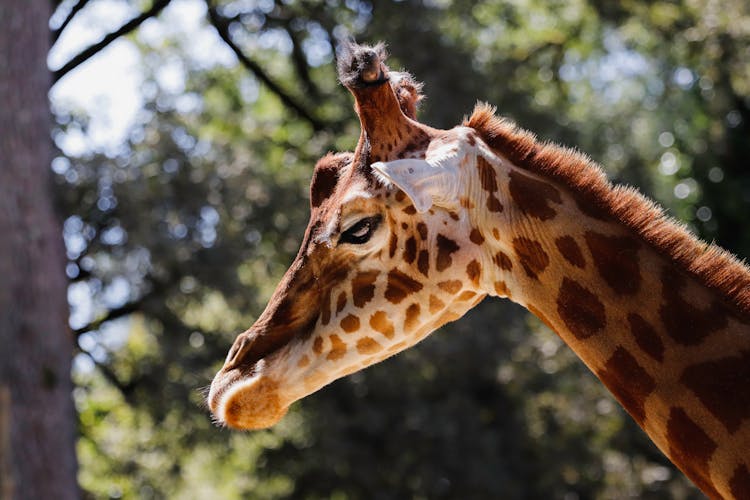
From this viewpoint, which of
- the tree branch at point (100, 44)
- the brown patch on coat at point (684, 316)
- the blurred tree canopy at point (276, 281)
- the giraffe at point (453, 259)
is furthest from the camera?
the tree branch at point (100, 44)

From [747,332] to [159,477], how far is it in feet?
40.9

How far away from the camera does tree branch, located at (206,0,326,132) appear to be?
15.3 metres

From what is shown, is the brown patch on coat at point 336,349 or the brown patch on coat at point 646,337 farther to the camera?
the brown patch on coat at point 336,349

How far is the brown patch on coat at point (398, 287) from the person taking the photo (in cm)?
354

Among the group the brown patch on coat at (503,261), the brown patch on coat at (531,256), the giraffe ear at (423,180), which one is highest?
the giraffe ear at (423,180)

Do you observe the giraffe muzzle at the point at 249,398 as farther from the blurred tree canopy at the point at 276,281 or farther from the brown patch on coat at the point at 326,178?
the blurred tree canopy at the point at 276,281

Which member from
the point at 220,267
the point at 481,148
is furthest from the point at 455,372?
the point at 481,148

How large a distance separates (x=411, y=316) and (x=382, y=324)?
10 cm

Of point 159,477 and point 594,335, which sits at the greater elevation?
point 594,335

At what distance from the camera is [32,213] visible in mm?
10648

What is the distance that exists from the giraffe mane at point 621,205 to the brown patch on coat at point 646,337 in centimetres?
21

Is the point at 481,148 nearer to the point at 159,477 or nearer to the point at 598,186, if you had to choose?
the point at 598,186

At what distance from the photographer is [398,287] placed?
3.54 meters

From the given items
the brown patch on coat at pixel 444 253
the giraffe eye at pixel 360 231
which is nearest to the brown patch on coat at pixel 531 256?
the brown patch on coat at pixel 444 253
